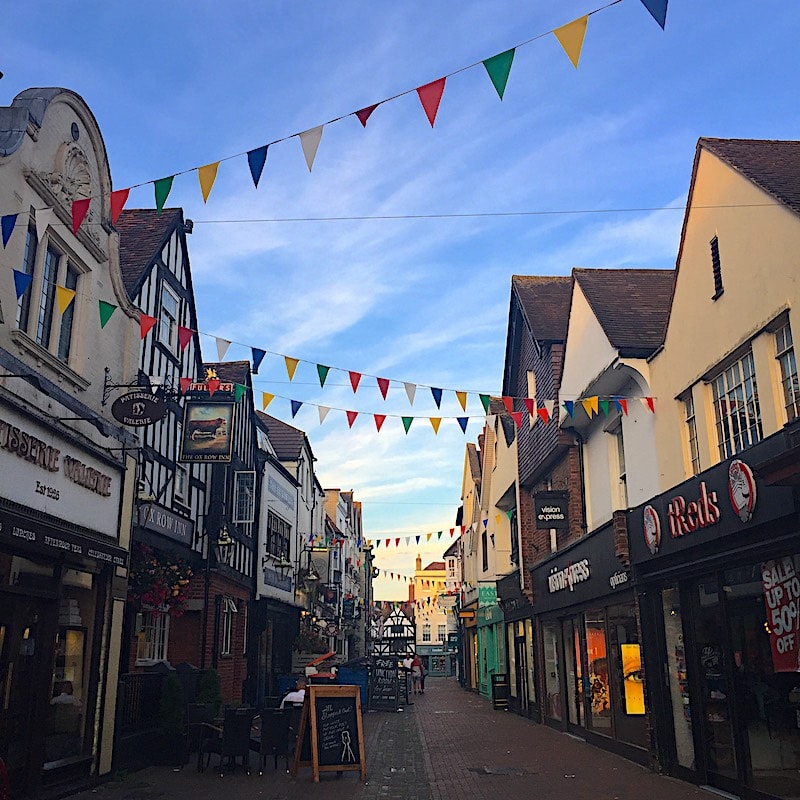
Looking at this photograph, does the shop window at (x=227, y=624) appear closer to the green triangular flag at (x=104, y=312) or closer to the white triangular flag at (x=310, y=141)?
the green triangular flag at (x=104, y=312)

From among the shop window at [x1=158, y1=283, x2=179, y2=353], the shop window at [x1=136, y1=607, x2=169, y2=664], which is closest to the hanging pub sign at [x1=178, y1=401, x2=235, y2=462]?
the shop window at [x1=158, y1=283, x2=179, y2=353]

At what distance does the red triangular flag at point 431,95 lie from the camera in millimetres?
7078

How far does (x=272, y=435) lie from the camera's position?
30938 millimetres

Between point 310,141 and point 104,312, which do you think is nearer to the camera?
point 310,141

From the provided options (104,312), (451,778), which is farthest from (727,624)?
(104,312)

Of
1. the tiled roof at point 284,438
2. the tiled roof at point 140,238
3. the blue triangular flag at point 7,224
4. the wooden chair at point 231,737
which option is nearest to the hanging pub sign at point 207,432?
the tiled roof at point 140,238

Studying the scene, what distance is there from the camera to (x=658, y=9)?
5941mm

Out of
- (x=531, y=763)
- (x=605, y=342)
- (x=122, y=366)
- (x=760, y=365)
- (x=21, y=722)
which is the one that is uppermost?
(x=605, y=342)

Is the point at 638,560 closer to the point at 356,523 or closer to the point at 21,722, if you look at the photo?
the point at 21,722

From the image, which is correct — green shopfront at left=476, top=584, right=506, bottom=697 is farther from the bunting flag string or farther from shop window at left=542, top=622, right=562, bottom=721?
the bunting flag string

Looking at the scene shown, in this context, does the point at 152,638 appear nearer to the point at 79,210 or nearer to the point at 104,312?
the point at 104,312

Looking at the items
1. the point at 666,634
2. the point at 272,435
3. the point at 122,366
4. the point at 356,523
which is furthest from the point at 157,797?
the point at 356,523

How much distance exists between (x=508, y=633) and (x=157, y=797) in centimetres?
1775

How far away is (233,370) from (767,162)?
1647 cm
